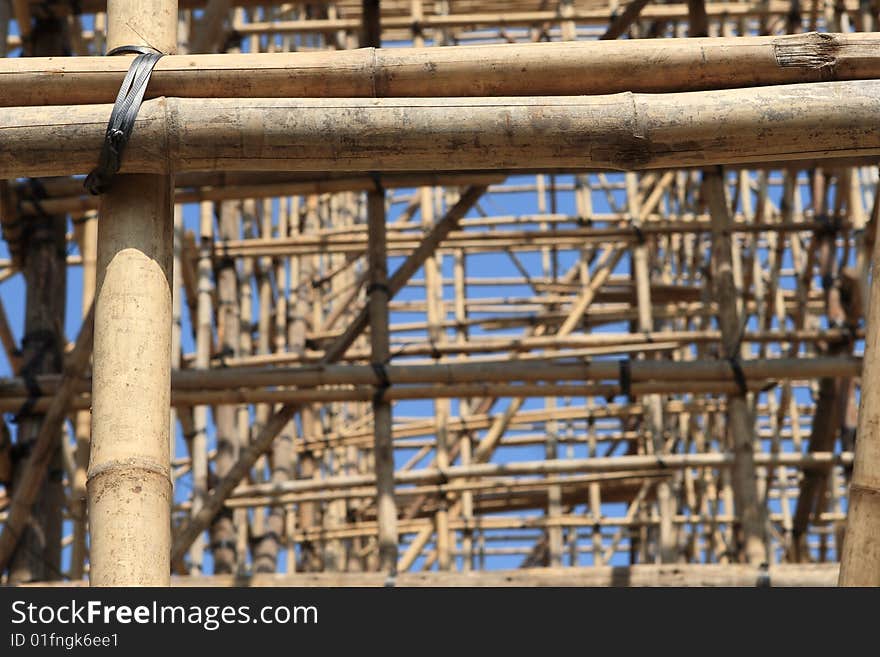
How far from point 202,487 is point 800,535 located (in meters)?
4.42

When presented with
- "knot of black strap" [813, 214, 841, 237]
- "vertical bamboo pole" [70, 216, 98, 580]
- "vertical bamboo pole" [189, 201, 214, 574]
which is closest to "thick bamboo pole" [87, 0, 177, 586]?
"vertical bamboo pole" [70, 216, 98, 580]

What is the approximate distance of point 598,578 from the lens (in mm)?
8219

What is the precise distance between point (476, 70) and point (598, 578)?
3788 millimetres

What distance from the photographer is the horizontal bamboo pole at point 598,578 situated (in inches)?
312

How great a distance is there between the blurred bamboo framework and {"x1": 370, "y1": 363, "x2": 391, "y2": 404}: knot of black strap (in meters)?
0.03

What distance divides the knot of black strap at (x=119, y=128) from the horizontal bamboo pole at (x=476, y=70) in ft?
0.25

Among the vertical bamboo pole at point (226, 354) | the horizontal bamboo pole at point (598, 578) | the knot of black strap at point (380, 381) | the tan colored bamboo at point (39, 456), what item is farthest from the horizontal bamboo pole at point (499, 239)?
the tan colored bamboo at point (39, 456)

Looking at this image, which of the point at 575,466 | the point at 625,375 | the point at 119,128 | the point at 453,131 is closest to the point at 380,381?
the point at 625,375

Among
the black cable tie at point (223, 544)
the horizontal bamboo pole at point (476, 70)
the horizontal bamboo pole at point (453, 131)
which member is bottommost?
the black cable tie at point (223, 544)

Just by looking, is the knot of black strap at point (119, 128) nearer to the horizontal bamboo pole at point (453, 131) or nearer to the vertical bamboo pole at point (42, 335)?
the horizontal bamboo pole at point (453, 131)
